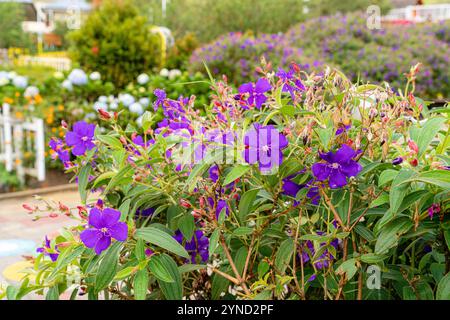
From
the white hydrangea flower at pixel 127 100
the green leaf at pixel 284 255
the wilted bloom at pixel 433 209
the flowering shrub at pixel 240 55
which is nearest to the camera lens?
the wilted bloom at pixel 433 209

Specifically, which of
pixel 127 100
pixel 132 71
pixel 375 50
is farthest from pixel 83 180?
pixel 375 50

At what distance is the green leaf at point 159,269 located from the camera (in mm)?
1116

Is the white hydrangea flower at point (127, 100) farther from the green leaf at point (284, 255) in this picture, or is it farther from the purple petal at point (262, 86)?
the green leaf at point (284, 255)

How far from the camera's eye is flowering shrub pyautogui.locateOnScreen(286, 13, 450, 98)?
7.85 meters

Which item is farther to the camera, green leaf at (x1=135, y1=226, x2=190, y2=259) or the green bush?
the green bush

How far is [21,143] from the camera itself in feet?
18.7

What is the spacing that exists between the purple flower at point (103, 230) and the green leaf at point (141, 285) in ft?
0.28

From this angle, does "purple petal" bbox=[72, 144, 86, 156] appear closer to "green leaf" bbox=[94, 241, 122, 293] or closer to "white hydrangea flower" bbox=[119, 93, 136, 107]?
"green leaf" bbox=[94, 241, 122, 293]

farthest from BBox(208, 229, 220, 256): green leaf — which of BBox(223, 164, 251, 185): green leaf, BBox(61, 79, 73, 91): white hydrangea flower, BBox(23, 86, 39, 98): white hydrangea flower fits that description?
BBox(61, 79, 73, 91): white hydrangea flower

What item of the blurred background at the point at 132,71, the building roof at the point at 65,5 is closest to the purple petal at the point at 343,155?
the blurred background at the point at 132,71

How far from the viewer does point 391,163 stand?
3.93 feet

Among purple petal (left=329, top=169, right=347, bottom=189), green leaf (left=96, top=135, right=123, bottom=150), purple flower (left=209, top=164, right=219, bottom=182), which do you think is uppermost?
green leaf (left=96, top=135, right=123, bottom=150)

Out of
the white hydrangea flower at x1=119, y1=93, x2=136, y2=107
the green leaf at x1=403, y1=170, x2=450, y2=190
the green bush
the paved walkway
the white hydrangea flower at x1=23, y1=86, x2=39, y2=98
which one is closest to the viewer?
the green leaf at x1=403, y1=170, x2=450, y2=190
